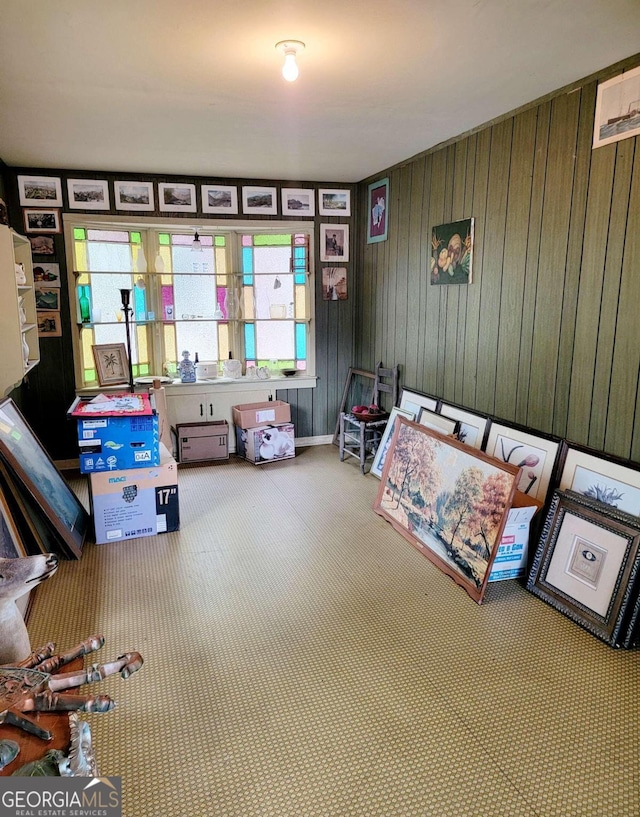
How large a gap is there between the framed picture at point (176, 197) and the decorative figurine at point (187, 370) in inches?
51.5

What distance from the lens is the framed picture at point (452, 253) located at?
3818mm

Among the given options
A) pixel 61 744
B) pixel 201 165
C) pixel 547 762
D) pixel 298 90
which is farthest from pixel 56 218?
pixel 547 762

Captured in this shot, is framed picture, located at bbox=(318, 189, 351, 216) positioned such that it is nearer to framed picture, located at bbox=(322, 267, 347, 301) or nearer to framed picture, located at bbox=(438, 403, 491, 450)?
framed picture, located at bbox=(322, 267, 347, 301)

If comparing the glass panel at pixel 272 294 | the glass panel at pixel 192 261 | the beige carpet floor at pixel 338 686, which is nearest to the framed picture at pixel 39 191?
the glass panel at pixel 192 261

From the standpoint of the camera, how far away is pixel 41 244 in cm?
473

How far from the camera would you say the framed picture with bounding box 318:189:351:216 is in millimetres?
5379

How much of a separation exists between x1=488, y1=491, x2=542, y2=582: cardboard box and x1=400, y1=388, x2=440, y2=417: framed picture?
143 centimetres

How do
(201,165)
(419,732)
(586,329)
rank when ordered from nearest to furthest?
(419,732)
(586,329)
(201,165)

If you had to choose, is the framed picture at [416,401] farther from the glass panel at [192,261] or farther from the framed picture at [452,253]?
the glass panel at [192,261]

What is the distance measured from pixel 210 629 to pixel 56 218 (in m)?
3.79

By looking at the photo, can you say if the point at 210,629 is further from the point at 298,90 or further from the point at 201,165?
the point at 201,165

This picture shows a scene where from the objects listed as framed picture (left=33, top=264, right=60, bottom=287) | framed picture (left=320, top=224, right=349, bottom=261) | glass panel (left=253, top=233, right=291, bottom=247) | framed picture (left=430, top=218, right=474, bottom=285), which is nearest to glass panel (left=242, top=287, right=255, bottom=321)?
glass panel (left=253, top=233, right=291, bottom=247)

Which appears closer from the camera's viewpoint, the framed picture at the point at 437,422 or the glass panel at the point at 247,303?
the framed picture at the point at 437,422

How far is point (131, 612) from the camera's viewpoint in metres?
2.78
